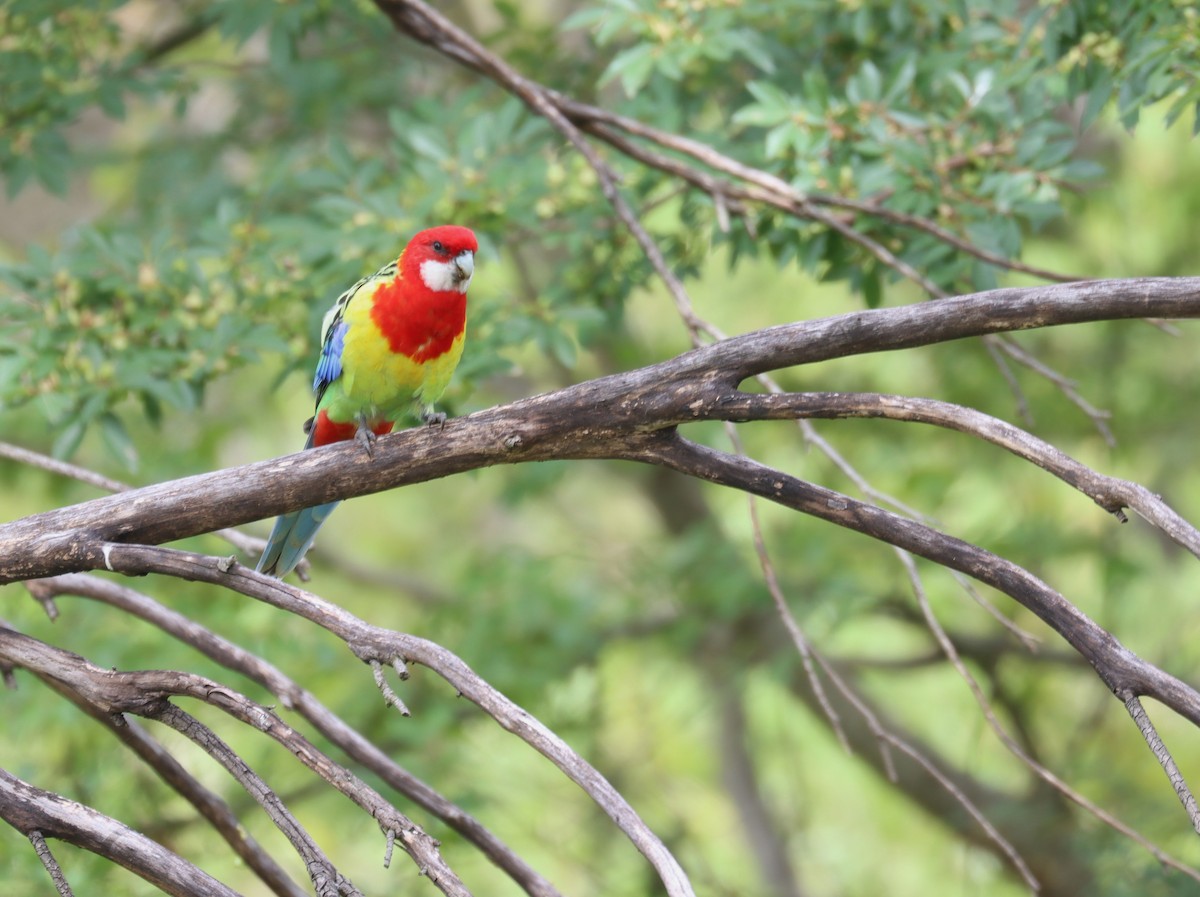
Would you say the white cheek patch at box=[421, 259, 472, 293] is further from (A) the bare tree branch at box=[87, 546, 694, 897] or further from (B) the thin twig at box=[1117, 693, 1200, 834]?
(B) the thin twig at box=[1117, 693, 1200, 834]

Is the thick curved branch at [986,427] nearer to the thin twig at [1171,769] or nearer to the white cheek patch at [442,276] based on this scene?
the thin twig at [1171,769]

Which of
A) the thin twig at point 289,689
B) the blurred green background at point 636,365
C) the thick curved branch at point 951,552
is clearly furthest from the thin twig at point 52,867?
the blurred green background at point 636,365

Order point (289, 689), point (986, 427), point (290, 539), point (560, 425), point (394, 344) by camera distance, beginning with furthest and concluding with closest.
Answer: point (290, 539) < point (394, 344) < point (289, 689) < point (560, 425) < point (986, 427)

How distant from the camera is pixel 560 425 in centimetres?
237

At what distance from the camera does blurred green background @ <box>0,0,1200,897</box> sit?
12.4 feet

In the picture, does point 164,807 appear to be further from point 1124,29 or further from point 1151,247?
point 1151,247

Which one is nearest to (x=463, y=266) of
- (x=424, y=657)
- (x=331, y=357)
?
(x=331, y=357)

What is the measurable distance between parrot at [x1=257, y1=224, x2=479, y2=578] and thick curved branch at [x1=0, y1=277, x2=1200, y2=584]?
81 centimetres

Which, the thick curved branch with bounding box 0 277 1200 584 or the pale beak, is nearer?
the thick curved branch with bounding box 0 277 1200 584

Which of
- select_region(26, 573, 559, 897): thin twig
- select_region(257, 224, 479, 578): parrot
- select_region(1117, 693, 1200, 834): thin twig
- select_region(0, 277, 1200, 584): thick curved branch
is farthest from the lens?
select_region(257, 224, 479, 578): parrot

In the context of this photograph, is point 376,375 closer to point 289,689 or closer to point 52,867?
point 289,689

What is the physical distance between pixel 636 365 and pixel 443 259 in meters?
3.13

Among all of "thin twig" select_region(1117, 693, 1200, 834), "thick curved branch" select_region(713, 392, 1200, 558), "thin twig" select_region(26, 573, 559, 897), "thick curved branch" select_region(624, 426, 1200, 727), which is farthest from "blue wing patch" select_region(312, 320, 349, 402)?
"thin twig" select_region(1117, 693, 1200, 834)

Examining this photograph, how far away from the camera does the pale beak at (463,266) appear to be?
3432 millimetres
